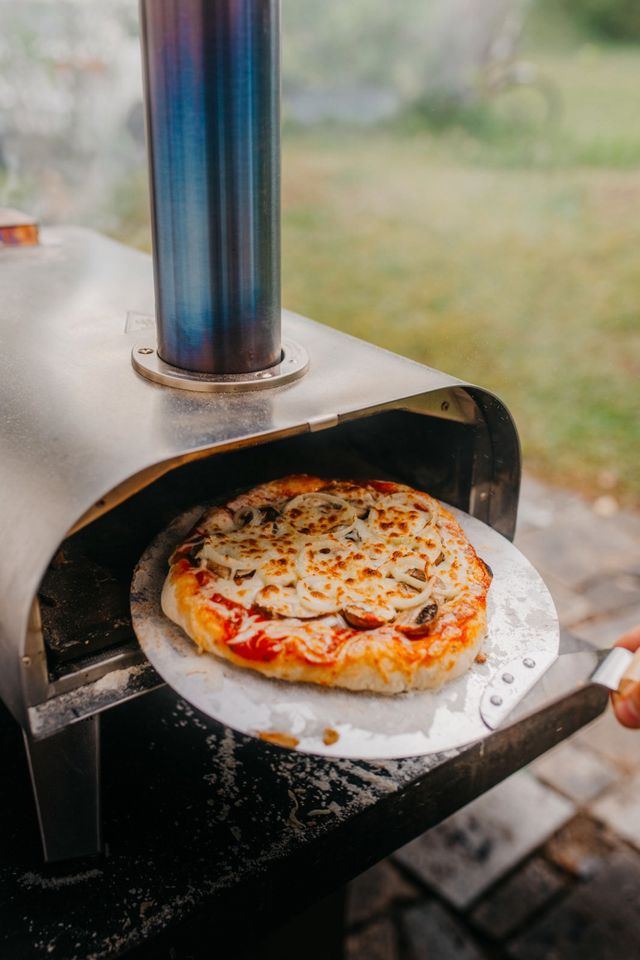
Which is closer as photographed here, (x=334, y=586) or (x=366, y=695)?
(x=366, y=695)

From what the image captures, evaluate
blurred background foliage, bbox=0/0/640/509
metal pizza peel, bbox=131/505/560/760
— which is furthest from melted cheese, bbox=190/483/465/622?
blurred background foliage, bbox=0/0/640/509

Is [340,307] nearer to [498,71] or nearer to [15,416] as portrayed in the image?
[498,71]

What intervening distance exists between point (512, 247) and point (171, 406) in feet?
23.5

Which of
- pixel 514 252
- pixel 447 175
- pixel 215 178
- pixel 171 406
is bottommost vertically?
pixel 514 252

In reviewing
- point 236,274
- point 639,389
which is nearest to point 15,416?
point 236,274

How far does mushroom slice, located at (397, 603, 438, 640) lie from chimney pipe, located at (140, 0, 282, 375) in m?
0.60

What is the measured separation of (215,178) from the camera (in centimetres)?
142

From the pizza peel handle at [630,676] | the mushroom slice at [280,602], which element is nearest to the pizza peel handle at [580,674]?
the pizza peel handle at [630,676]

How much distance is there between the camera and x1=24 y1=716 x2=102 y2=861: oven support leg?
1238mm

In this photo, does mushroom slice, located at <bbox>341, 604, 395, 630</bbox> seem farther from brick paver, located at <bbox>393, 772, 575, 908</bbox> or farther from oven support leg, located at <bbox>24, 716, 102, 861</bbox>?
brick paver, located at <bbox>393, 772, 575, 908</bbox>

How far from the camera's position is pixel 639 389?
19.2ft

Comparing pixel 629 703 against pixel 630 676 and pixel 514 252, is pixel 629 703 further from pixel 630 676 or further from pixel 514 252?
pixel 514 252

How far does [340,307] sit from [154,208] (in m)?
5.60

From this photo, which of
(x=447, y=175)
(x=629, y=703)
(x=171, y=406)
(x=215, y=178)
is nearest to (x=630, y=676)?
(x=629, y=703)
